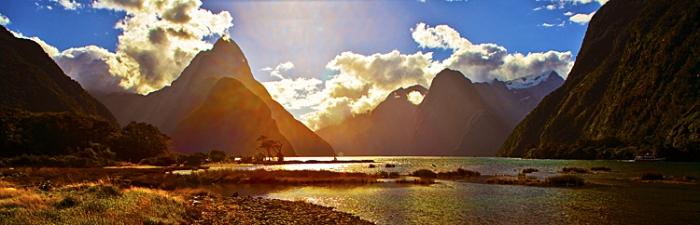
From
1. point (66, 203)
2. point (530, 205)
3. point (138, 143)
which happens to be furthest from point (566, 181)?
point (138, 143)

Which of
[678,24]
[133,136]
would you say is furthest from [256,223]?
[678,24]

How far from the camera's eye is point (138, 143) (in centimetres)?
17412

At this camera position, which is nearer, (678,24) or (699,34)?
(699,34)

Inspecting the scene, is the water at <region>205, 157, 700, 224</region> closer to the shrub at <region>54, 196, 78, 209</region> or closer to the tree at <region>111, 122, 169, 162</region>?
the shrub at <region>54, 196, 78, 209</region>

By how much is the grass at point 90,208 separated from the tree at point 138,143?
466ft

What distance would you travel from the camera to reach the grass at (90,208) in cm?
2381

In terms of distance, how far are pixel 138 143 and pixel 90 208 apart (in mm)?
158972

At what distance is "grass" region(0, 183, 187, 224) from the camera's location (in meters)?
23.8

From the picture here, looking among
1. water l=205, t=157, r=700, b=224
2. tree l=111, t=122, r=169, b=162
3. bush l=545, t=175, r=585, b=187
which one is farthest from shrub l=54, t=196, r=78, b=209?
tree l=111, t=122, r=169, b=162

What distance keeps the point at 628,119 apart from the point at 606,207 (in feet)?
589

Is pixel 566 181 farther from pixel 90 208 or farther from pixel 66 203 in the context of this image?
pixel 66 203

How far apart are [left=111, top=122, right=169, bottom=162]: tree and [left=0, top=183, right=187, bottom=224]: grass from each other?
14215 cm

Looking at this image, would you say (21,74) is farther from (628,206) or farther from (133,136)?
(628,206)

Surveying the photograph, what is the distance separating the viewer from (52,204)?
28.3 meters
